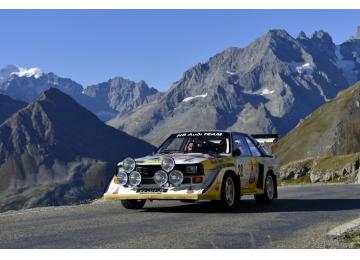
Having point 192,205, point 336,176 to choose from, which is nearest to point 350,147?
point 336,176

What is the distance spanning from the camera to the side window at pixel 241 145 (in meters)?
15.8

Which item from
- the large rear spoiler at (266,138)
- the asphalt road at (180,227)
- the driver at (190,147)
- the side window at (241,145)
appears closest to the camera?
the asphalt road at (180,227)

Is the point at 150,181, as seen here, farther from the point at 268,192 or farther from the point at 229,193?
the point at 268,192

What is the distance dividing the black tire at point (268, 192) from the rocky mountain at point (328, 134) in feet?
474

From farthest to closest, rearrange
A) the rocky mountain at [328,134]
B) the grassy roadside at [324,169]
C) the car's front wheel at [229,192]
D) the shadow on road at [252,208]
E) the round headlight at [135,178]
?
the rocky mountain at [328,134] < the grassy roadside at [324,169] < the shadow on road at [252,208] < the car's front wheel at [229,192] < the round headlight at [135,178]

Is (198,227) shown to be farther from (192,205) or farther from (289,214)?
(192,205)

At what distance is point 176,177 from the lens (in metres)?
13.5

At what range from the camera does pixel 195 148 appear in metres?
15.3

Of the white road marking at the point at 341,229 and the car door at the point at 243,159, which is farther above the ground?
the car door at the point at 243,159

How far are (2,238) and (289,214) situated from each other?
6.73 meters

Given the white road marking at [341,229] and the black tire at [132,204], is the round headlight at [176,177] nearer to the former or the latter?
the black tire at [132,204]

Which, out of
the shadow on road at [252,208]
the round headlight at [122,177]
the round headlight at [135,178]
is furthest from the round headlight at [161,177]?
the shadow on road at [252,208]

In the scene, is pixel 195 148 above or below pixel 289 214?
above
